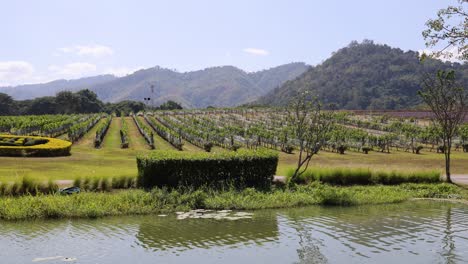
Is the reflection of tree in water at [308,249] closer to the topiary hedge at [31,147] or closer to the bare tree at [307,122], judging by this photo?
the bare tree at [307,122]

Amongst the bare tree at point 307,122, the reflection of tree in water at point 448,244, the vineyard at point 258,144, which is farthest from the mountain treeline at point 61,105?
the reflection of tree in water at point 448,244

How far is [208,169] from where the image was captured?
95.2ft

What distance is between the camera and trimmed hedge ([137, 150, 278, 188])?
28219mm

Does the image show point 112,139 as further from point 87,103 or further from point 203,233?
point 87,103

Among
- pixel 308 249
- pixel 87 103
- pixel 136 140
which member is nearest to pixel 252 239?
pixel 308 249

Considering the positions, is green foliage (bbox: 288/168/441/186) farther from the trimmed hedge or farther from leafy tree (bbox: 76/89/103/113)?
leafy tree (bbox: 76/89/103/113)

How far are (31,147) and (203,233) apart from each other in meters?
31.6

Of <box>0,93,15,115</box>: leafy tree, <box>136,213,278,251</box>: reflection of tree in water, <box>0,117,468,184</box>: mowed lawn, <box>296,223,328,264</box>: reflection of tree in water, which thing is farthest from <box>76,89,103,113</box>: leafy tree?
<box>296,223,328,264</box>: reflection of tree in water

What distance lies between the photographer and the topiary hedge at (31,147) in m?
45.6

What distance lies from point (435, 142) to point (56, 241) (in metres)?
65.4

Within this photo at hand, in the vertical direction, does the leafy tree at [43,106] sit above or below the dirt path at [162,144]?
above

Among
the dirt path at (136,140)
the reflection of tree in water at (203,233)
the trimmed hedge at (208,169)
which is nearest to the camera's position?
the reflection of tree in water at (203,233)

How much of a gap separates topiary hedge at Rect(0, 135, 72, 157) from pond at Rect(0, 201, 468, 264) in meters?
25.8

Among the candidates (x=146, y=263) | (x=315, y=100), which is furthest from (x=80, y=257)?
(x=315, y=100)
